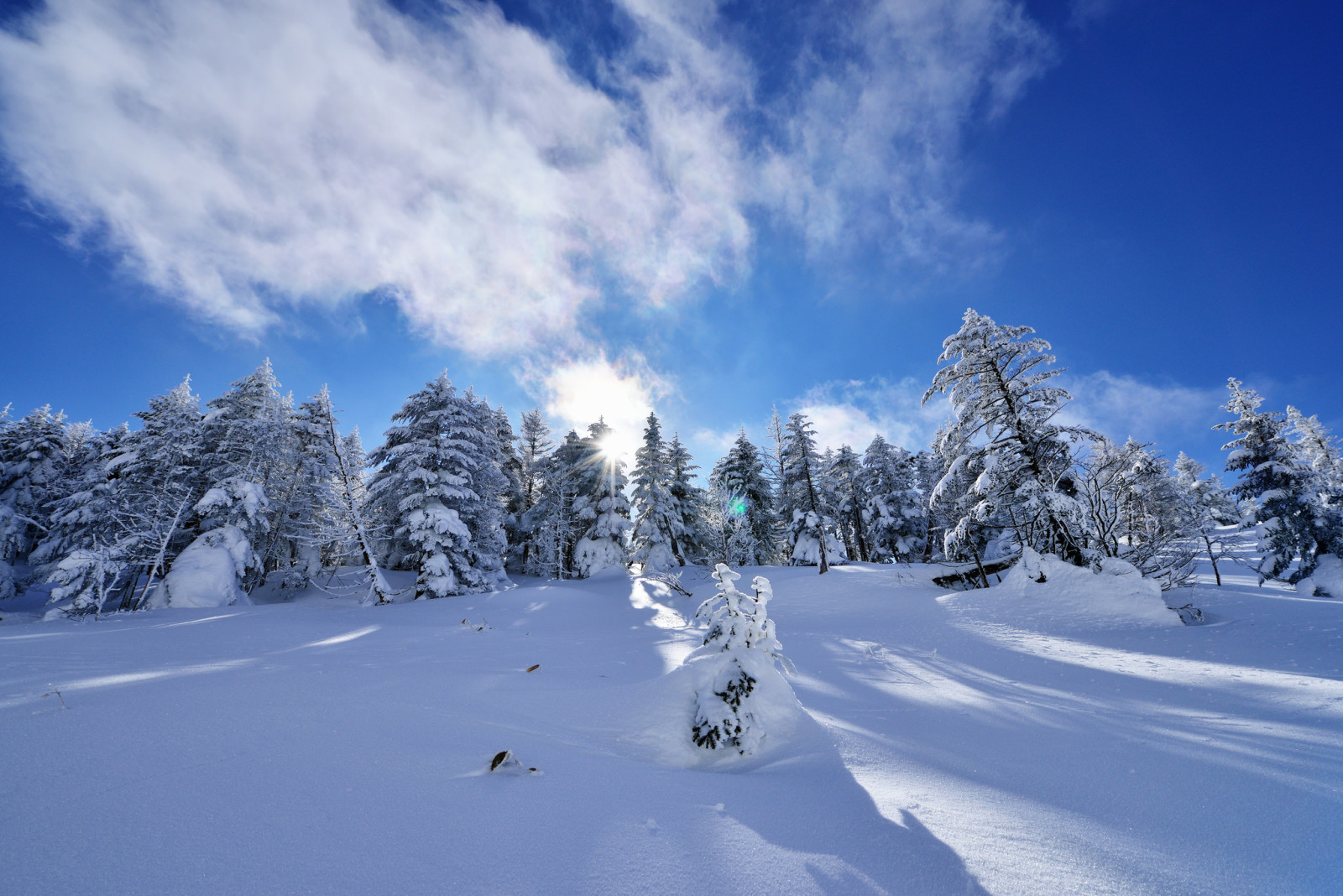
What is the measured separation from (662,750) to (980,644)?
8.76m

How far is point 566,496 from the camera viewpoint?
31.4 m

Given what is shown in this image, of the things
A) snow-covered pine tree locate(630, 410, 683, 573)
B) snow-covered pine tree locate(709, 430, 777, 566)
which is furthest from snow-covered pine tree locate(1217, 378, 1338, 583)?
snow-covered pine tree locate(630, 410, 683, 573)

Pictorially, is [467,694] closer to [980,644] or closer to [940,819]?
[940,819]

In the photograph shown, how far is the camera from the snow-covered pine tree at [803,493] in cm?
2812

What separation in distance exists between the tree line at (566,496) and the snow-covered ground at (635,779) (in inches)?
266

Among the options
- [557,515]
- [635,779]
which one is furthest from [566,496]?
[635,779]

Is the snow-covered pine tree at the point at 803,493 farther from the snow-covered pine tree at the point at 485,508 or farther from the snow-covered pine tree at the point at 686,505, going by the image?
the snow-covered pine tree at the point at 485,508

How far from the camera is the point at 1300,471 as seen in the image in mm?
19297

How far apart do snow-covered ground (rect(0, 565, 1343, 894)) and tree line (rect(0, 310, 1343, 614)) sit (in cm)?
675

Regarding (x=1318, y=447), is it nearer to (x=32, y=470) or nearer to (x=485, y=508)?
(x=485, y=508)

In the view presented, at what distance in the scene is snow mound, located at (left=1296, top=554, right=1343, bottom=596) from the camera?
735 inches

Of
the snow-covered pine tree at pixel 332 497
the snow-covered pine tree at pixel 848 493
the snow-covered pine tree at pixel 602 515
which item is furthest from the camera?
the snow-covered pine tree at pixel 848 493

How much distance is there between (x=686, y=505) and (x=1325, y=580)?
28949 millimetres

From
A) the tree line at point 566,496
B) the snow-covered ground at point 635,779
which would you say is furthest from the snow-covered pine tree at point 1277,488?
the snow-covered ground at point 635,779
